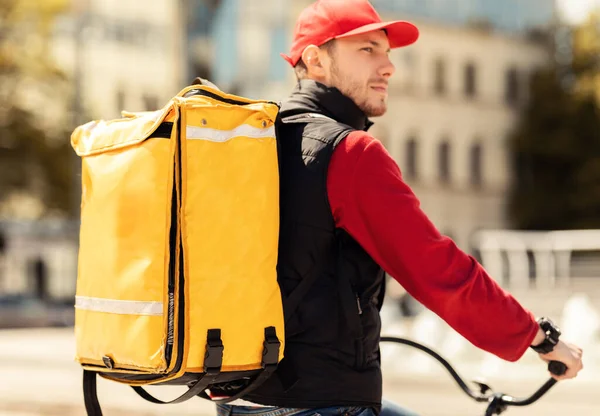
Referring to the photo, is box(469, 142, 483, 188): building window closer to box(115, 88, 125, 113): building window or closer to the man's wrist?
box(115, 88, 125, 113): building window

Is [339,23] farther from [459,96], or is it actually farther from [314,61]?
[459,96]

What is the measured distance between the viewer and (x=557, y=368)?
9.50 ft

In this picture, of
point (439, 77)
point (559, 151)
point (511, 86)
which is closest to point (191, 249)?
point (559, 151)

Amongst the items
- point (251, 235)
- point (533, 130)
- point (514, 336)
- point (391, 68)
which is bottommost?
point (533, 130)

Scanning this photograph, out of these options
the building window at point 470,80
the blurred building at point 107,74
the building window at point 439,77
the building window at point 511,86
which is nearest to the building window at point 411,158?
the building window at point 439,77

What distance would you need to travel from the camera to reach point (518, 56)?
53.6m

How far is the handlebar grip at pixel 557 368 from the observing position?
289 centimetres

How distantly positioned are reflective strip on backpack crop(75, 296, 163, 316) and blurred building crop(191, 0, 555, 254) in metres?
47.1

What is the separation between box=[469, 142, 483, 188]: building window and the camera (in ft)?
176

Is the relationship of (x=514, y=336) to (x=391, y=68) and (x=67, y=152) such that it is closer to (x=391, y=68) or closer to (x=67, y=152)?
(x=391, y=68)

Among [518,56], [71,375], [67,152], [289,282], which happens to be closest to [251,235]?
[289,282]

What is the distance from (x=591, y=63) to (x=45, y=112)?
73.3 feet

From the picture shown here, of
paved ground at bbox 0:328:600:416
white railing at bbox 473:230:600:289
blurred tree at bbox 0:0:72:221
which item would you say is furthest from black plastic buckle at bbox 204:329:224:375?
blurred tree at bbox 0:0:72:221

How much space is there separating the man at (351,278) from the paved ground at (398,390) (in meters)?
6.46
